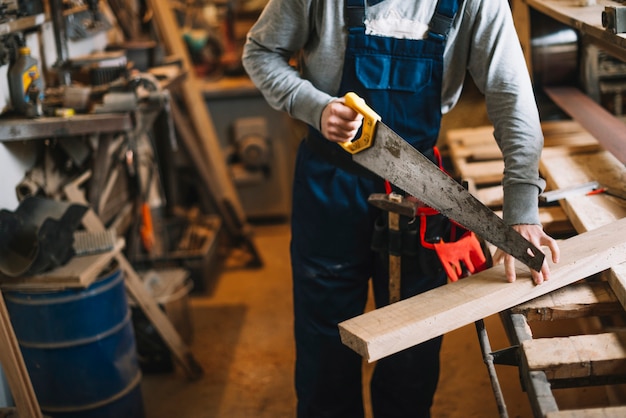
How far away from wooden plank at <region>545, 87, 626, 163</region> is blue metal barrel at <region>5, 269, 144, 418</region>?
179 centimetres

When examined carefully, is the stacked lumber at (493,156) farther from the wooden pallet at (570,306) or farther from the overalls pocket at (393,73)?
the overalls pocket at (393,73)

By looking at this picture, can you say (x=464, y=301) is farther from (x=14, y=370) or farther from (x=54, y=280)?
(x=54, y=280)

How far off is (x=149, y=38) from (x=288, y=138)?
3.97 ft

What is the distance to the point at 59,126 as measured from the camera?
2.73 meters

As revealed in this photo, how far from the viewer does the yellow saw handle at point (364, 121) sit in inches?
67.0

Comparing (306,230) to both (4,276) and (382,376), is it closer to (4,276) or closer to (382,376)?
(382,376)

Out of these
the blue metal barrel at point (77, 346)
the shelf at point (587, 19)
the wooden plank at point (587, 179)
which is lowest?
the blue metal barrel at point (77, 346)

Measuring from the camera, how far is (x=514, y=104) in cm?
186

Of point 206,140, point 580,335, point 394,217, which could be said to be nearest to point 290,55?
point 394,217

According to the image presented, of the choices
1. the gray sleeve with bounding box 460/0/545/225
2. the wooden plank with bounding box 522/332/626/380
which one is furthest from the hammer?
the wooden plank with bounding box 522/332/626/380

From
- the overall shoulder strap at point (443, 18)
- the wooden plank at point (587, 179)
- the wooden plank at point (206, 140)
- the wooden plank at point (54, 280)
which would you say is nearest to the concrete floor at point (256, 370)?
the wooden plank at point (206, 140)

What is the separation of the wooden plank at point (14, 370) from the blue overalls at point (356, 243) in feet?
2.72

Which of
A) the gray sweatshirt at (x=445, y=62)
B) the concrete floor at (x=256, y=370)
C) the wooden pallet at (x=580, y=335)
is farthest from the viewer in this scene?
the concrete floor at (x=256, y=370)

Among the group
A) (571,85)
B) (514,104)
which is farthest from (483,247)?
(571,85)
